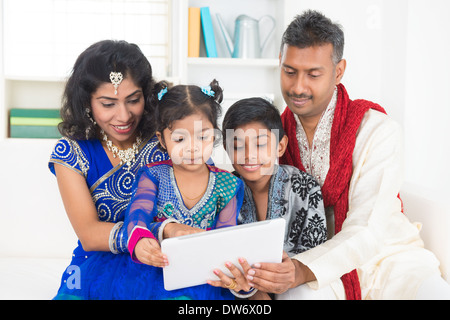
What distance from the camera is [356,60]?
326 cm

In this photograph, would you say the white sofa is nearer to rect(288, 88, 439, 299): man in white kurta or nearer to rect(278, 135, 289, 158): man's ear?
rect(288, 88, 439, 299): man in white kurta

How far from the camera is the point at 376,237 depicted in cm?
171

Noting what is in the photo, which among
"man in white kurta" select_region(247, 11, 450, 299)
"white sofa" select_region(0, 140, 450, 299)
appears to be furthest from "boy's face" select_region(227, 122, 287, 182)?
"white sofa" select_region(0, 140, 450, 299)

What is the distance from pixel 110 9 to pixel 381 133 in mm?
2419

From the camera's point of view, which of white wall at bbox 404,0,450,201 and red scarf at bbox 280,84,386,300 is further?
white wall at bbox 404,0,450,201

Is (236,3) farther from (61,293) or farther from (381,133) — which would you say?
(61,293)

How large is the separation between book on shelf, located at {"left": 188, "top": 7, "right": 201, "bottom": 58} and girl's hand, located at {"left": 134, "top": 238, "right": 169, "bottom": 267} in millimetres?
2008

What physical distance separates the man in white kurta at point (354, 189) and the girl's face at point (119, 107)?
59 centimetres

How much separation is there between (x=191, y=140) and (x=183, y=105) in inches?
5.0

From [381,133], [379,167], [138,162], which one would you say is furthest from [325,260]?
[138,162]

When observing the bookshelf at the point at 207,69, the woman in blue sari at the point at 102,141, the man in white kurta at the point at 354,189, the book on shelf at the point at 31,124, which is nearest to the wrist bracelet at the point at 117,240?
the woman in blue sari at the point at 102,141

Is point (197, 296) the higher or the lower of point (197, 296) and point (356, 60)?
the lower

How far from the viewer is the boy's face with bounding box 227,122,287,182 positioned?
67.8 inches

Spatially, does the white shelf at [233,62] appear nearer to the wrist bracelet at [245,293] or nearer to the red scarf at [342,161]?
the red scarf at [342,161]
